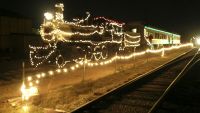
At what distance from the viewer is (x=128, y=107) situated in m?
9.27

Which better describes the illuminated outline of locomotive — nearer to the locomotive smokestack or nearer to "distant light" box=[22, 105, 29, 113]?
the locomotive smokestack

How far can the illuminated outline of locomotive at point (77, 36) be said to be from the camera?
20984 mm

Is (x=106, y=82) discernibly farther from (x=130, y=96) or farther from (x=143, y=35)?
(x=143, y=35)

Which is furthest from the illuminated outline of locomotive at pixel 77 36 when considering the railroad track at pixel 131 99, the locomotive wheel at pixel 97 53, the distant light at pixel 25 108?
the distant light at pixel 25 108

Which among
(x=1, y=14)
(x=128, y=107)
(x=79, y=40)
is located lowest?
(x=128, y=107)

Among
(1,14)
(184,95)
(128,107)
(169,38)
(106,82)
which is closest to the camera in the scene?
(128,107)

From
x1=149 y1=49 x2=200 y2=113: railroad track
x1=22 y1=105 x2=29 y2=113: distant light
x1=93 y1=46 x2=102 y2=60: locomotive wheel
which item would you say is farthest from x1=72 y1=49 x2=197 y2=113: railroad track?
x1=93 y1=46 x2=102 y2=60: locomotive wheel

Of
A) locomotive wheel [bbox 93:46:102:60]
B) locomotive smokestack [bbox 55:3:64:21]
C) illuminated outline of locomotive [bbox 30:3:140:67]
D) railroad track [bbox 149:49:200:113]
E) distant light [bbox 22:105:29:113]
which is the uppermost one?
locomotive smokestack [bbox 55:3:64:21]

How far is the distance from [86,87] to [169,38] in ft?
154

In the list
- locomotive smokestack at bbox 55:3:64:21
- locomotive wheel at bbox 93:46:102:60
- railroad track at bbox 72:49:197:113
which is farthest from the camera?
locomotive wheel at bbox 93:46:102:60

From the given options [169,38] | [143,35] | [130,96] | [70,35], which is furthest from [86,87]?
[169,38]

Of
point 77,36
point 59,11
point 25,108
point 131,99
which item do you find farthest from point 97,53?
point 25,108

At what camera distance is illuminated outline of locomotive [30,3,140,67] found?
2098 cm

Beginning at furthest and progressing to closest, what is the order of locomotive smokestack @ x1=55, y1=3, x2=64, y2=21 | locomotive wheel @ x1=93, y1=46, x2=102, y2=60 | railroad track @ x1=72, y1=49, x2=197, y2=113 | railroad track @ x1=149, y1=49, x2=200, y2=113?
1. locomotive wheel @ x1=93, y1=46, x2=102, y2=60
2. locomotive smokestack @ x1=55, y1=3, x2=64, y2=21
3. railroad track @ x1=149, y1=49, x2=200, y2=113
4. railroad track @ x1=72, y1=49, x2=197, y2=113
